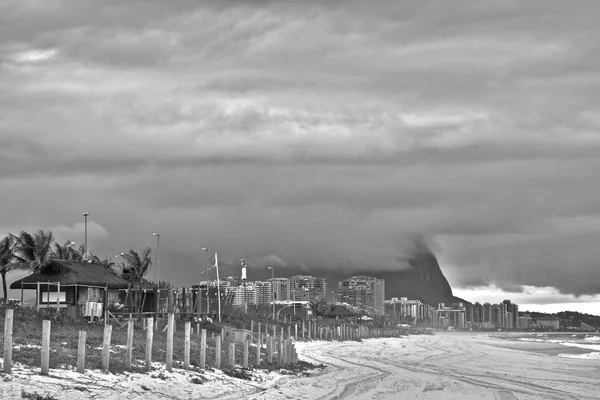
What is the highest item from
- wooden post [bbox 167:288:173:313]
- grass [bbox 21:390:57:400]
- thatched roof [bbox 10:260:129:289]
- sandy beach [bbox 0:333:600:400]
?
thatched roof [bbox 10:260:129:289]

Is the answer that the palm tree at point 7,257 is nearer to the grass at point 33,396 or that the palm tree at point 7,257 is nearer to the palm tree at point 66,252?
the palm tree at point 66,252

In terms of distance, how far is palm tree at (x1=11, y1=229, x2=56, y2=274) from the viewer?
69000mm

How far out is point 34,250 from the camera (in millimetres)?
69812

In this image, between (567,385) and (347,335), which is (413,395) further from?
(347,335)

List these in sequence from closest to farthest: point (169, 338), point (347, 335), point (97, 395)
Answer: point (97, 395), point (169, 338), point (347, 335)

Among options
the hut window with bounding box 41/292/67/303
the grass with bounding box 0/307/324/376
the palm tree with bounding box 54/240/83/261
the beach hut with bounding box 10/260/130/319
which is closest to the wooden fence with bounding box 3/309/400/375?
the grass with bounding box 0/307/324/376

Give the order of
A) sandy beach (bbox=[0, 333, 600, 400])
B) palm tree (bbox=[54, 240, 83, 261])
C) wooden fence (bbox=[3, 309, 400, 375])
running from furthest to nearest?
palm tree (bbox=[54, 240, 83, 261])
wooden fence (bbox=[3, 309, 400, 375])
sandy beach (bbox=[0, 333, 600, 400])

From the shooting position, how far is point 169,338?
29438 mm

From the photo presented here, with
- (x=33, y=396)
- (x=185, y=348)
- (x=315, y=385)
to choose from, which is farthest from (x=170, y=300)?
(x=33, y=396)

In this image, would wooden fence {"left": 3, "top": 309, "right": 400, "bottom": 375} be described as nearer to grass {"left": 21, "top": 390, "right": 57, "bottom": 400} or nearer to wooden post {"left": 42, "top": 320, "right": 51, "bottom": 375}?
wooden post {"left": 42, "top": 320, "right": 51, "bottom": 375}

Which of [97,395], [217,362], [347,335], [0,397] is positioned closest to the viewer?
[0,397]

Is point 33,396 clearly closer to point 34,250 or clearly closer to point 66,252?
point 34,250

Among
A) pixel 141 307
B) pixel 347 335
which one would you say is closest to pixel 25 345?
pixel 141 307

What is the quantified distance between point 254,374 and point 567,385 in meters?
15.4
